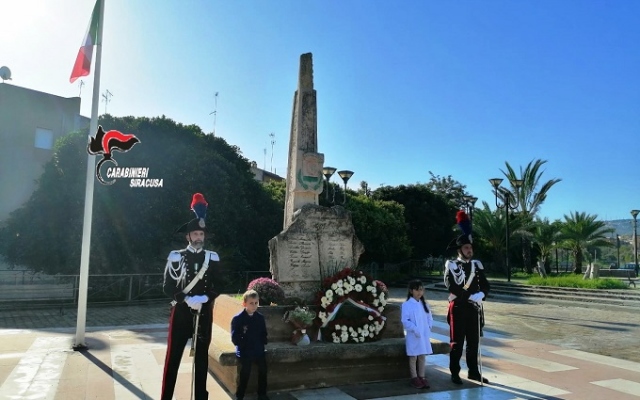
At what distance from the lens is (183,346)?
5281 mm

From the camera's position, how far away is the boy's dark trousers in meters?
5.46

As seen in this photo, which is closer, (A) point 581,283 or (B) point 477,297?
(B) point 477,297

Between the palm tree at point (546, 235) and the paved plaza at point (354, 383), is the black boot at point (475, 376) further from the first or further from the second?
the palm tree at point (546, 235)

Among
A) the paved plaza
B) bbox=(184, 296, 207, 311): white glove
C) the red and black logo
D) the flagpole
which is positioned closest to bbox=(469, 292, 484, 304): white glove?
the paved plaza

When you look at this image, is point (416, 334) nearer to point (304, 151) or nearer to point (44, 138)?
point (304, 151)

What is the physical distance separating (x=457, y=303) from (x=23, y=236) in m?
18.2

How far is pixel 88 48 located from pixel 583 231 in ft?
99.5

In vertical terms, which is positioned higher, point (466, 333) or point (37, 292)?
point (466, 333)

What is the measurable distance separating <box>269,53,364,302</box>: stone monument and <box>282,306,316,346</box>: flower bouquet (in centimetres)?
123

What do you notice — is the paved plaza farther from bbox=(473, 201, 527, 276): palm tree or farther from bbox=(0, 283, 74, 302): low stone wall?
bbox=(473, 201, 527, 276): palm tree

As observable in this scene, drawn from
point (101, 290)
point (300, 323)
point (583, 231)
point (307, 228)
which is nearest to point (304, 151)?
point (307, 228)

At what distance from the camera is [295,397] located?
5754 mm

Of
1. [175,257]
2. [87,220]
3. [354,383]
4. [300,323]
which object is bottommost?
[354,383]

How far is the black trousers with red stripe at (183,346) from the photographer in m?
5.17
